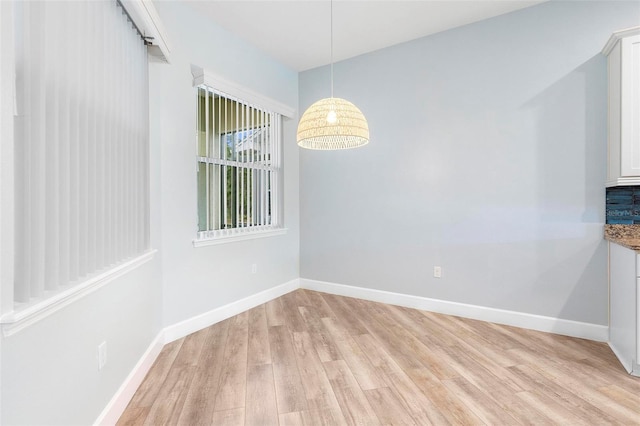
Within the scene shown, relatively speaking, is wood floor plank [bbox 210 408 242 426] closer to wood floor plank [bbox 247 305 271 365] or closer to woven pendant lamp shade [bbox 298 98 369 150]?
wood floor plank [bbox 247 305 271 365]

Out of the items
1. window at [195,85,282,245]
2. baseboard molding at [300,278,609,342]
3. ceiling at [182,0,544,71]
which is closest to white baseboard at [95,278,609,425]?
baseboard molding at [300,278,609,342]

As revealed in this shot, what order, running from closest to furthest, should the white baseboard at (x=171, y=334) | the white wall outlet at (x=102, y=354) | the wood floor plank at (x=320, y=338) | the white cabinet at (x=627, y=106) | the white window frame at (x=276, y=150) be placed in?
1. the white wall outlet at (x=102, y=354)
2. the white baseboard at (x=171, y=334)
3. the white cabinet at (x=627, y=106)
4. the wood floor plank at (x=320, y=338)
5. the white window frame at (x=276, y=150)

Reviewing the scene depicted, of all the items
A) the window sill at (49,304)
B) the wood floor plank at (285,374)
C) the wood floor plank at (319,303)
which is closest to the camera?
the window sill at (49,304)

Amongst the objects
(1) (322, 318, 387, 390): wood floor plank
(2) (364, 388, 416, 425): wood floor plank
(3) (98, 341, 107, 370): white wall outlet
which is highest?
(3) (98, 341, 107, 370): white wall outlet

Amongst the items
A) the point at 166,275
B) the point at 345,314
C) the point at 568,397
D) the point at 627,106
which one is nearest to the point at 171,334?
the point at 166,275

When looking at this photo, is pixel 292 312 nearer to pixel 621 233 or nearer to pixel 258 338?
pixel 258 338

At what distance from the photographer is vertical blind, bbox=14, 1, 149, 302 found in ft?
3.72

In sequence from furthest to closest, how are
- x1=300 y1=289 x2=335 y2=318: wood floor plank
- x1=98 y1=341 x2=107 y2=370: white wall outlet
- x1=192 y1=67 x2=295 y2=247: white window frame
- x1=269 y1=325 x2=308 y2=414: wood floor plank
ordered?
x1=300 y1=289 x2=335 y2=318: wood floor plank
x1=192 y1=67 x2=295 y2=247: white window frame
x1=269 y1=325 x2=308 y2=414: wood floor plank
x1=98 y1=341 x2=107 y2=370: white wall outlet

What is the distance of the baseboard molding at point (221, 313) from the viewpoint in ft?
8.89

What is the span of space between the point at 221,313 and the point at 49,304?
2.08 metres

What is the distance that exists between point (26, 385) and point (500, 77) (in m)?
3.90

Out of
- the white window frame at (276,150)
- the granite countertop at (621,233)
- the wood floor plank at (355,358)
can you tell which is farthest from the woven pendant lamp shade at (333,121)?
the granite countertop at (621,233)

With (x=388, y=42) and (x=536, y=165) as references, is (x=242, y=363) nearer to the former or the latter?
(x=536, y=165)

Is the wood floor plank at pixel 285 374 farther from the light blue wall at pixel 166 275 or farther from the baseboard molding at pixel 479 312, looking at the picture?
the baseboard molding at pixel 479 312
